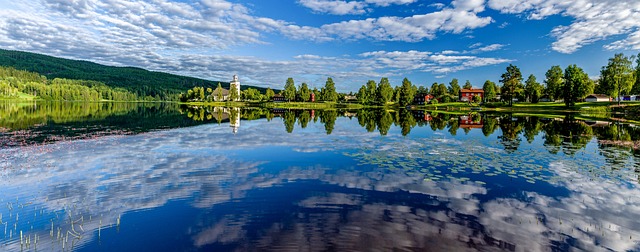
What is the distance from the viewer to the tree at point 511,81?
106 m

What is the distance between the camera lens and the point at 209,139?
→ 3262cm

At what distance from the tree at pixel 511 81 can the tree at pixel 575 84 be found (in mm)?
13203

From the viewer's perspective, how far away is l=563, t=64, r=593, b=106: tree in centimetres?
8806

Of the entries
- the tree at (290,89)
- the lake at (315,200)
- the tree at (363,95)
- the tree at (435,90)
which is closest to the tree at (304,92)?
the tree at (290,89)

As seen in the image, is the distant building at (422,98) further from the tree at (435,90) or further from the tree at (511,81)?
the tree at (511,81)

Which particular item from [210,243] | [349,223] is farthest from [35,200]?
[349,223]

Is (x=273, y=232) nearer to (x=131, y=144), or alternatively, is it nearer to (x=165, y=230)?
(x=165, y=230)

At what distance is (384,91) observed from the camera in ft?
507

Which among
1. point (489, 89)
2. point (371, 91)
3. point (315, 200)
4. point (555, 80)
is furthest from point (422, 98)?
point (315, 200)

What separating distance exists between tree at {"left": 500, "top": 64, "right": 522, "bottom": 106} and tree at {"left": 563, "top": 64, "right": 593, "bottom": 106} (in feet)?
43.3

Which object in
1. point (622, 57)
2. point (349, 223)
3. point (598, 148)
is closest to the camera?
point (349, 223)

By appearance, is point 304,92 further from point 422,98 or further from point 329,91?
point 422,98

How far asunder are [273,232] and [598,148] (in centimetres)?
3153

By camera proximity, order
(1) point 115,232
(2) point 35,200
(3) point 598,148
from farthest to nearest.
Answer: (3) point 598,148
(2) point 35,200
(1) point 115,232
